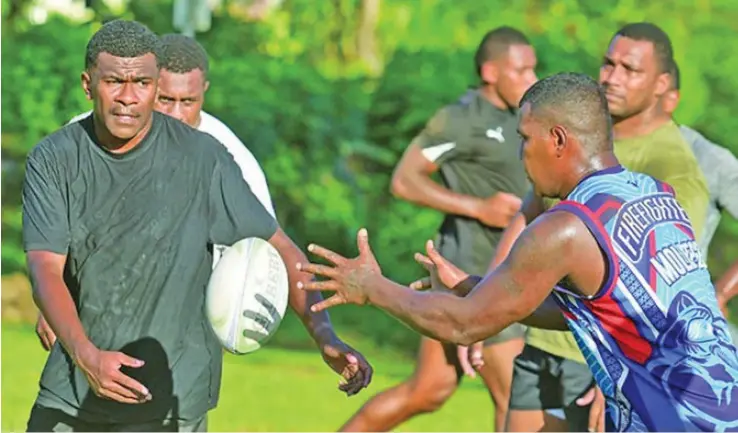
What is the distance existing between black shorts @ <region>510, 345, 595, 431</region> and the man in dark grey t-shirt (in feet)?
6.15

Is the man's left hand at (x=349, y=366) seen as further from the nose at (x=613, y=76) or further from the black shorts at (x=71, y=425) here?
the nose at (x=613, y=76)

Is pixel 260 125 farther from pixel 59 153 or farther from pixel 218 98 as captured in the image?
pixel 59 153

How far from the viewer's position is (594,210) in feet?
16.3

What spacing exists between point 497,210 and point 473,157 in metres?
0.51

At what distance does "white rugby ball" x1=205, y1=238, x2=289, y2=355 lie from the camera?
5.84 meters

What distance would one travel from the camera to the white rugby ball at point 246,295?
5.84m

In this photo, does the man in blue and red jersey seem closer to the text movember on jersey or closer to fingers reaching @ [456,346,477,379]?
the text movember on jersey

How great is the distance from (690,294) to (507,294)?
57 cm

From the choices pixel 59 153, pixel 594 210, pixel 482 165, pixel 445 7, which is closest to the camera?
pixel 594 210

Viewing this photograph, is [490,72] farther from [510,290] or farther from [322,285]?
[510,290]

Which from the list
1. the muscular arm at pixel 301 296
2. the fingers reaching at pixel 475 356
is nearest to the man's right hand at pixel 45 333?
the muscular arm at pixel 301 296

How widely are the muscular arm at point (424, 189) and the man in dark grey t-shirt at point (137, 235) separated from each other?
276 cm

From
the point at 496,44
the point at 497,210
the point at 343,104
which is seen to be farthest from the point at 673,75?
the point at 343,104

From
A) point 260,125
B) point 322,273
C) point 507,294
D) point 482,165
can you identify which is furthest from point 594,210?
point 260,125
